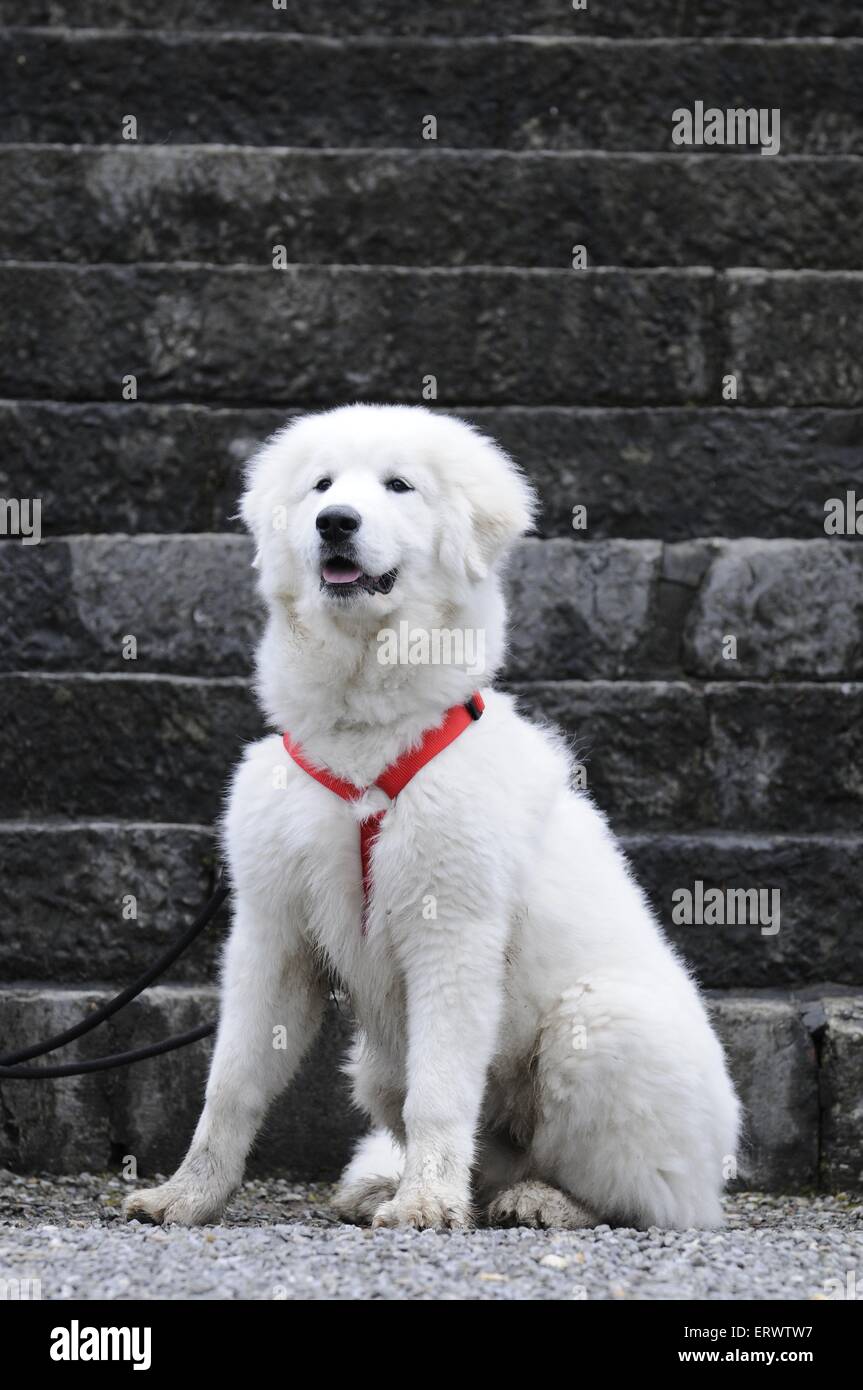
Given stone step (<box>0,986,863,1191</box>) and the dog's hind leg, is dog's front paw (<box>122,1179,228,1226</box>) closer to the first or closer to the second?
the dog's hind leg

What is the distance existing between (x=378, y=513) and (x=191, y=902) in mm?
1837

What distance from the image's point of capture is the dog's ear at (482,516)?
13.9 feet

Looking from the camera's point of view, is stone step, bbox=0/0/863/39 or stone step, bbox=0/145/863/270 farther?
stone step, bbox=0/0/863/39

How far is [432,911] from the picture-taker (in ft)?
13.0

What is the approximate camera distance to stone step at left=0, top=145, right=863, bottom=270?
7070mm

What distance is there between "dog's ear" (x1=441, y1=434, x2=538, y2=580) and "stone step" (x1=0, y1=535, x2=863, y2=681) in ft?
5.19

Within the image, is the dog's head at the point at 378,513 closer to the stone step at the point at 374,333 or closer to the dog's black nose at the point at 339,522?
the dog's black nose at the point at 339,522

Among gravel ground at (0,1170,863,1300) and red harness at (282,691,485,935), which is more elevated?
red harness at (282,691,485,935)

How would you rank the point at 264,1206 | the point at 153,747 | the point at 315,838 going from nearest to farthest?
the point at 315,838 → the point at 264,1206 → the point at 153,747

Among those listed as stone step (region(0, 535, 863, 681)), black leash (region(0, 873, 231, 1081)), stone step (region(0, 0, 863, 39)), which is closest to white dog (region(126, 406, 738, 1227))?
black leash (region(0, 873, 231, 1081))

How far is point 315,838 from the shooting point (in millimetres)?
4047

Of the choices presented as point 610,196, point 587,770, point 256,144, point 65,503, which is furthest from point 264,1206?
point 256,144

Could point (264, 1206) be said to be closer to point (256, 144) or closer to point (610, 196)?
point (610, 196)

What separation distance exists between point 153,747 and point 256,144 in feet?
11.3
